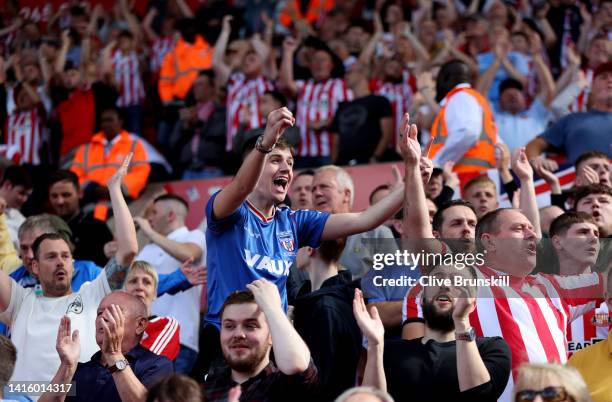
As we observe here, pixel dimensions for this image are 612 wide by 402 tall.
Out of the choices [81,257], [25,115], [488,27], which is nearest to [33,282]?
[81,257]

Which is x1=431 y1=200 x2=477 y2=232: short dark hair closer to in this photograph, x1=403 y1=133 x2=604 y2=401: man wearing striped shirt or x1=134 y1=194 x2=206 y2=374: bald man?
x1=403 y1=133 x2=604 y2=401: man wearing striped shirt

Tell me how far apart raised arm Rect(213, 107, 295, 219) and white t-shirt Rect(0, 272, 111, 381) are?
153 centimetres

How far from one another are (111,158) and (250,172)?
602cm

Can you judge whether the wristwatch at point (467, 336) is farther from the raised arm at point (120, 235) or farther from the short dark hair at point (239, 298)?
the raised arm at point (120, 235)

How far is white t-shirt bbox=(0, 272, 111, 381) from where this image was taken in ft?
21.3

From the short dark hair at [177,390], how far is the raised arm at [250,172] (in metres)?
0.89

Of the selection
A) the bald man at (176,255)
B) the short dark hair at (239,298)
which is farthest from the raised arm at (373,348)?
the bald man at (176,255)

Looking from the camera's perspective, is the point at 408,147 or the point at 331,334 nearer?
the point at 408,147

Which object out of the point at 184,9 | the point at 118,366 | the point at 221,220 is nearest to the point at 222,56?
the point at 184,9

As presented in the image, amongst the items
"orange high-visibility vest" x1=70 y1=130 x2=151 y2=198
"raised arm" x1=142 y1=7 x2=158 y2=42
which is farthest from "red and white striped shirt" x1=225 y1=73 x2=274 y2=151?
"raised arm" x1=142 y1=7 x2=158 y2=42

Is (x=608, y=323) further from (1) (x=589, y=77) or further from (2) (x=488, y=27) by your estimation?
(2) (x=488, y=27)

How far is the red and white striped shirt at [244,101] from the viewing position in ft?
37.1

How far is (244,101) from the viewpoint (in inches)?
456

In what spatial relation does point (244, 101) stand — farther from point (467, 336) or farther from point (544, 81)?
point (467, 336)
